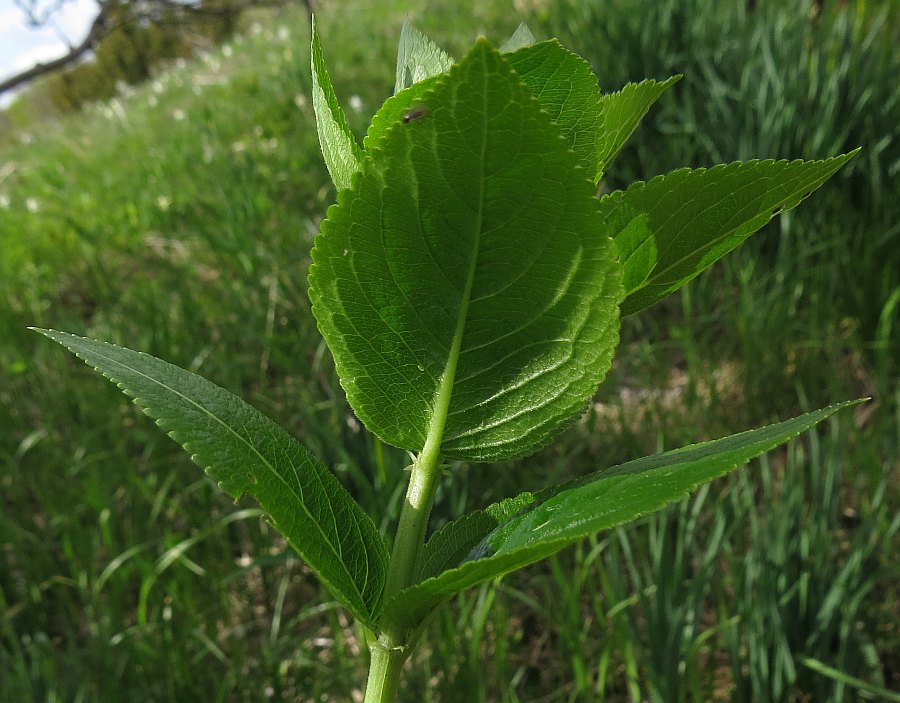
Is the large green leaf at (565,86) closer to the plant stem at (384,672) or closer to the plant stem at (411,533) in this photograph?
the plant stem at (411,533)

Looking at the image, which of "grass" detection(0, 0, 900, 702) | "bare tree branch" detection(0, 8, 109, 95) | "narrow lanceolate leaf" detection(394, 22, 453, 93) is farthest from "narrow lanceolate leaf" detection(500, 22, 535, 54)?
"bare tree branch" detection(0, 8, 109, 95)

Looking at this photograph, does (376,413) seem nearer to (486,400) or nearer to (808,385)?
(486,400)

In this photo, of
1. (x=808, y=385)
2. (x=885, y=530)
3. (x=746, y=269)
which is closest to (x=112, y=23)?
(x=746, y=269)

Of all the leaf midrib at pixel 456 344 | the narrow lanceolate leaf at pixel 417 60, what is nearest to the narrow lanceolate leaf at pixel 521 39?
the narrow lanceolate leaf at pixel 417 60

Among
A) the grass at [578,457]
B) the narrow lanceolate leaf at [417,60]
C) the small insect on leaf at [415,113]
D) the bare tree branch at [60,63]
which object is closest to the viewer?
the small insect on leaf at [415,113]

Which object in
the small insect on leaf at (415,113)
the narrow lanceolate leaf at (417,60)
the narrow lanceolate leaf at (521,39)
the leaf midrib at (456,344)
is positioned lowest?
the leaf midrib at (456,344)

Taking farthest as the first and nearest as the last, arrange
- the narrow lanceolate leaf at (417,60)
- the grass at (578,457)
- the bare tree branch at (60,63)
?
the bare tree branch at (60,63), the grass at (578,457), the narrow lanceolate leaf at (417,60)

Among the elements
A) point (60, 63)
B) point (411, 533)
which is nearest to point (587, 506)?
point (411, 533)

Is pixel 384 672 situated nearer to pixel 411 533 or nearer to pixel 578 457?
pixel 411 533
